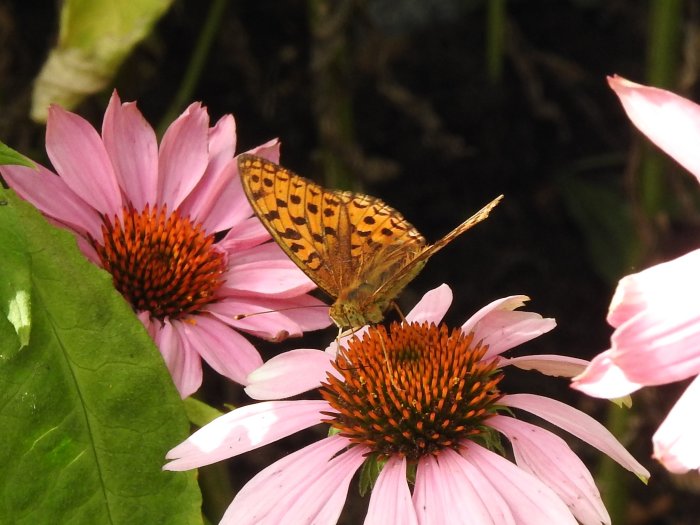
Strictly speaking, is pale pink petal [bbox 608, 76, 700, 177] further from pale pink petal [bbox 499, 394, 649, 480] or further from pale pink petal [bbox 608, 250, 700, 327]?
pale pink petal [bbox 499, 394, 649, 480]

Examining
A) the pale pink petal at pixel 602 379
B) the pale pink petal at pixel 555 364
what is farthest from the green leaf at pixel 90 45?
the pale pink petal at pixel 602 379

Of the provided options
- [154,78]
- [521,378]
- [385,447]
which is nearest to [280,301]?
[385,447]

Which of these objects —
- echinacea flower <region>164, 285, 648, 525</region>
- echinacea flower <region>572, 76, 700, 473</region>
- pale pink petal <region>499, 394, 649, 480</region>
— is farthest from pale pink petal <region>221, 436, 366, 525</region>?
echinacea flower <region>572, 76, 700, 473</region>

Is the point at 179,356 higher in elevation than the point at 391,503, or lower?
higher

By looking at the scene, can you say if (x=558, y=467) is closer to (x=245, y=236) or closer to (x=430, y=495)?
(x=430, y=495)

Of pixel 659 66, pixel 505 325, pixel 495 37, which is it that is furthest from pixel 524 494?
pixel 495 37

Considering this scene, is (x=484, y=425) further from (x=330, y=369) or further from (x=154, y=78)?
(x=154, y=78)
